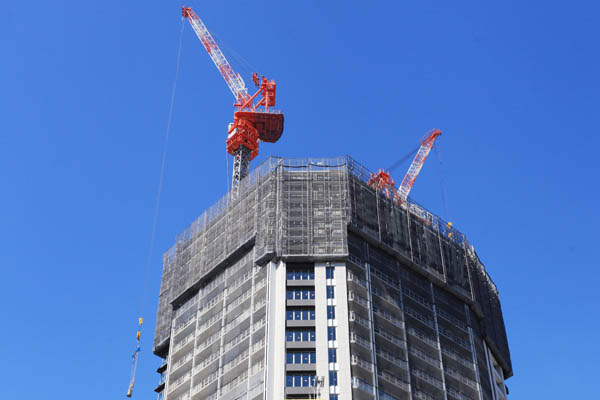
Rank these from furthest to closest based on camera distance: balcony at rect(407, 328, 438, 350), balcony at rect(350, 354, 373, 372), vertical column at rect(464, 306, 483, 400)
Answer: vertical column at rect(464, 306, 483, 400) → balcony at rect(407, 328, 438, 350) → balcony at rect(350, 354, 373, 372)

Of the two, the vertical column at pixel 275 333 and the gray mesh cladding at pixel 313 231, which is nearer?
the vertical column at pixel 275 333

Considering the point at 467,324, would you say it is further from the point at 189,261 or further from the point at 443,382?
the point at 189,261

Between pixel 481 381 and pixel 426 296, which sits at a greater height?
pixel 426 296

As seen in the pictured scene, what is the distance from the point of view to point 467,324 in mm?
144250

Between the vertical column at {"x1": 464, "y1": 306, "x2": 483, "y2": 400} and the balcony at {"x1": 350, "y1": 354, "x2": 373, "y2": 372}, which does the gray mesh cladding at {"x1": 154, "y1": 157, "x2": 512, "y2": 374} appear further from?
the balcony at {"x1": 350, "y1": 354, "x2": 373, "y2": 372}

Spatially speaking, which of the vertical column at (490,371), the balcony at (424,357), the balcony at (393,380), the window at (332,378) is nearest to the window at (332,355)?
the window at (332,378)

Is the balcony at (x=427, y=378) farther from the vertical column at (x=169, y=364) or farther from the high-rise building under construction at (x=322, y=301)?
the vertical column at (x=169, y=364)

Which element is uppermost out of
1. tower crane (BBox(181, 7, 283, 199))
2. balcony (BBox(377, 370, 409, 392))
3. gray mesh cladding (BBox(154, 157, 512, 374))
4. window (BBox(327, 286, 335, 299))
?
tower crane (BBox(181, 7, 283, 199))

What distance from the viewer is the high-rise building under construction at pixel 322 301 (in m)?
120

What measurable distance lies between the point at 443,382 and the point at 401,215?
31908 millimetres

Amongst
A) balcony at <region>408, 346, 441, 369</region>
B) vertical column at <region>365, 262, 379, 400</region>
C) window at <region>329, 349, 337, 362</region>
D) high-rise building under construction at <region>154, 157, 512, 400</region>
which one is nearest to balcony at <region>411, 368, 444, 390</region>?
high-rise building under construction at <region>154, 157, 512, 400</region>

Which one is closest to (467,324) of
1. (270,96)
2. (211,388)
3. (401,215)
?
(401,215)

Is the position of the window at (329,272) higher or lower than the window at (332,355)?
higher

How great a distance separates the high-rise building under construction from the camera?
11969 cm
